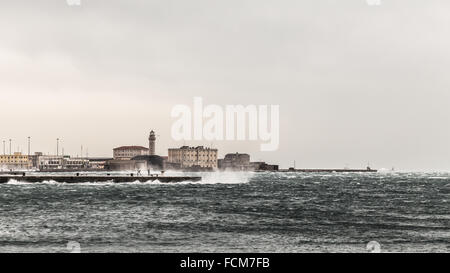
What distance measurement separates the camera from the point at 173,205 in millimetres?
60188

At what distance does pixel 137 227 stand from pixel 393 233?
57.2ft

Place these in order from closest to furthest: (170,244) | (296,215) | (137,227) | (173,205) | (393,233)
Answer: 1. (170,244)
2. (393,233)
3. (137,227)
4. (296,215)
5. (173,205)

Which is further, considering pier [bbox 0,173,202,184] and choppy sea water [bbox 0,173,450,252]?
pier [bbox 0,173,202,184]

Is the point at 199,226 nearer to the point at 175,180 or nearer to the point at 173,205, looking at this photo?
the point at 173,205

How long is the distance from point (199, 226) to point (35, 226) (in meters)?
11.6

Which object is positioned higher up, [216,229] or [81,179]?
[81,179]

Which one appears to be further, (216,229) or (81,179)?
(81,179)

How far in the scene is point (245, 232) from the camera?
3619 cm

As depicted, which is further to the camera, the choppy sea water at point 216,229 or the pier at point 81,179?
the pier at point 81,179
